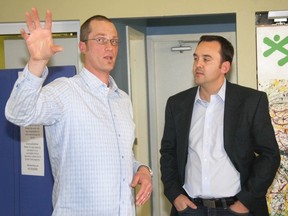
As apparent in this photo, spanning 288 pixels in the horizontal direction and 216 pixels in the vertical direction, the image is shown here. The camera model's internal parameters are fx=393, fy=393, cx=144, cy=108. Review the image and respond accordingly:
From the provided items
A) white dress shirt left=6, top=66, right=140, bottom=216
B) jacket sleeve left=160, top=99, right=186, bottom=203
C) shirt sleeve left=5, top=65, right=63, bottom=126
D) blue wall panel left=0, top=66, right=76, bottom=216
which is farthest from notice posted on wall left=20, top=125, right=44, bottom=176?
shirt sleeve left=5, top=65, right=63, bottom=126

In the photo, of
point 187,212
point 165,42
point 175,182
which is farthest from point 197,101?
point 165,42

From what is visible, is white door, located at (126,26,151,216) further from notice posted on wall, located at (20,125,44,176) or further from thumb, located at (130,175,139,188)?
thumb, located at (130,175,139,188)

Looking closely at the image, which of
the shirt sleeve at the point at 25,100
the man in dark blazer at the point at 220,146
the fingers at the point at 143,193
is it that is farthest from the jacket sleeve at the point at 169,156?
the shirt sleeve at the point at 25,100

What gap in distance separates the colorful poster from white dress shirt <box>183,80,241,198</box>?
26.1 inches

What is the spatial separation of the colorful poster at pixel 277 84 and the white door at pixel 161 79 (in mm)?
1410

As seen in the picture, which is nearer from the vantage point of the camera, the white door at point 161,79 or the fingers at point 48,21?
the fingers at point 48,21

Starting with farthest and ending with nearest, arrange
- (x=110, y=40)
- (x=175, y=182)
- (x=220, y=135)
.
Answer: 1. (x=175, y=182)
2. (x=220, y=135)
3. (x=110, y=40)

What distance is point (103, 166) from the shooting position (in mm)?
1706

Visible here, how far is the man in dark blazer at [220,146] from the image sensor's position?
2.20m

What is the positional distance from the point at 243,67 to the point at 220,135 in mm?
831

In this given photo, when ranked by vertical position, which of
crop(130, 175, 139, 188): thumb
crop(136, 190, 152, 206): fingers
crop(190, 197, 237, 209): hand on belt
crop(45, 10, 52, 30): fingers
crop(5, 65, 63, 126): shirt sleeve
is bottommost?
crop(190, 197, 237, 209): hand on belt

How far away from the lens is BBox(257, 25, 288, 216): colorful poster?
283 centimetres

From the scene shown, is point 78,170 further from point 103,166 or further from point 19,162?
point 19,162

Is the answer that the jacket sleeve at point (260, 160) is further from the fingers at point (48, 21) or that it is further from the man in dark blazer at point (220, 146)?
the fingers at point (48, 21)
